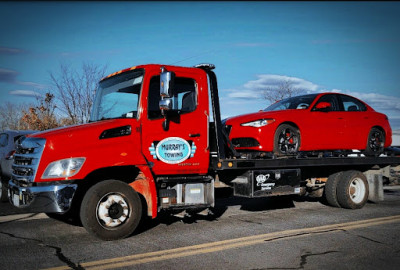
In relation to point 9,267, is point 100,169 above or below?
above

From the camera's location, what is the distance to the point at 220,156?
661 centimetres

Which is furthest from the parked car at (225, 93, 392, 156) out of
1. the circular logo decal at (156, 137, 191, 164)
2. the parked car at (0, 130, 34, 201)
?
the parked car at (0, 130, 34, 201)

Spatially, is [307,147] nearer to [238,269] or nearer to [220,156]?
[220,156]

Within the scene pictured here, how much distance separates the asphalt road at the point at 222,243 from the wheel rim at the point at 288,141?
1325mm

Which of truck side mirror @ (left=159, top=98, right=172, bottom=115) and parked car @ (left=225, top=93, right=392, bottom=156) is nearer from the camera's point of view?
truck side mirror @ (left=159, top=98, right=172, bottom=115)

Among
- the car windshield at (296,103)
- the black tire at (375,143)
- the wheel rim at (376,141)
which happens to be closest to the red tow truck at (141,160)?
A: the car windshield at (296,103)

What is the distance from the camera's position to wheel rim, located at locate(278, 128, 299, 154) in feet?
24.4

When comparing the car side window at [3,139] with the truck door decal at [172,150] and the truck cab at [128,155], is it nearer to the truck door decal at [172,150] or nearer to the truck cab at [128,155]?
the truck cab at [128,155]

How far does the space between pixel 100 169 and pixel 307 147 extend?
4.22 meters

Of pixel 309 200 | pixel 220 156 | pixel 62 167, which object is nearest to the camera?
pixel 62 167

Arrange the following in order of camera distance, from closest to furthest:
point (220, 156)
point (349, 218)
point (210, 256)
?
point (210, 256)
point (220, 156)
point (349, 218)

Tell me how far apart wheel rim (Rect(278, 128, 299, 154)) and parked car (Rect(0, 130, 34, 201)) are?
6.23 m

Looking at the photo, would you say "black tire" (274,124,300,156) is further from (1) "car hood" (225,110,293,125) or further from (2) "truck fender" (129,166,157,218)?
(2) "truck fender" (129,166,157,218)

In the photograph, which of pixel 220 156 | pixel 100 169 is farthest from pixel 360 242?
pixel 100 169
